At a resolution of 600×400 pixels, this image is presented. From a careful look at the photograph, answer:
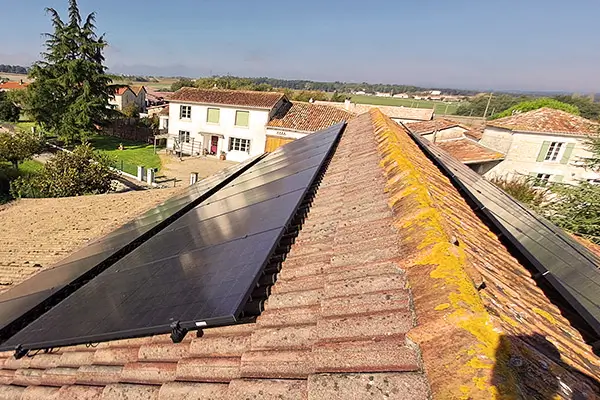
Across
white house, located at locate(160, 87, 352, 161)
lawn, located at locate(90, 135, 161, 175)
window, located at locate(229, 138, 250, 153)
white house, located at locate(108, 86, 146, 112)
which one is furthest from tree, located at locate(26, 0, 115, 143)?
white house, located at locate(108, 86, 146, 112)

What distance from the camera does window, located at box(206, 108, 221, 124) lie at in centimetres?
3372

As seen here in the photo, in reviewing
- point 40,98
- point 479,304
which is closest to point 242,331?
point 479,304

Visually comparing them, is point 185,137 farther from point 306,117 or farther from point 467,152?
point 467,152

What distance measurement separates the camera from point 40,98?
→ 36188mm

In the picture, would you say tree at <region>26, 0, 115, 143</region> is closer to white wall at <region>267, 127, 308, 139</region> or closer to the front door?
the front door

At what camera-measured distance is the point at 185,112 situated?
116 feet

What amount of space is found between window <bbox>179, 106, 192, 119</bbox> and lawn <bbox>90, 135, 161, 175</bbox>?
5424 mm

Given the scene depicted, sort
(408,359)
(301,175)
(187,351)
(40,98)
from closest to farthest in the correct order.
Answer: (408,359), (187,351), (301,175), (40,98)

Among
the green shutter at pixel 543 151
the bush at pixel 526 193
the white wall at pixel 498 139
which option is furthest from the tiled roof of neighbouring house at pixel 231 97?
the green shutter at pixel 543 151

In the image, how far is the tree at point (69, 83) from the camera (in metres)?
36.5

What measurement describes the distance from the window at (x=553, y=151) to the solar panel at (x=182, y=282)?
91.6ft

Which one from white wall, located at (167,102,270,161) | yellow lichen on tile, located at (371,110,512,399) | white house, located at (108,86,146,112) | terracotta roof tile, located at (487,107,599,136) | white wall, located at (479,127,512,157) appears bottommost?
white house, located at (108,86,146,112)

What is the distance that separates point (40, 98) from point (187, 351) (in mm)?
46654

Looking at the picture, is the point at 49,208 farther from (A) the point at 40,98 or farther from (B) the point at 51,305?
(A) the point at 40,98
